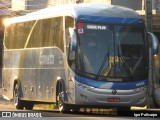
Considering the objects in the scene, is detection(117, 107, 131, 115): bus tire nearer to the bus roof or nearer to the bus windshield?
the bus windshield

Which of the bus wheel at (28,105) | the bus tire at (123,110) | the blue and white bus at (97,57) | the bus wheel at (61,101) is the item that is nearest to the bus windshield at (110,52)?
the blue and white bus at (97,57)

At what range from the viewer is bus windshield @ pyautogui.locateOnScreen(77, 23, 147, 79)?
20484 mm

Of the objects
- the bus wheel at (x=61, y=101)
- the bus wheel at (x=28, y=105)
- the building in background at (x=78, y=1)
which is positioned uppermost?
the building in background at (x=78, y=1)

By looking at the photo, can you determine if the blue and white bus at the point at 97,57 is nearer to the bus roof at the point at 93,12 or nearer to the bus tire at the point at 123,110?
the bus roof at the point at 93,12

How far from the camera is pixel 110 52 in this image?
67.7 feet

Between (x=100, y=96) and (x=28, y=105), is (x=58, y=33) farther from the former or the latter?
(x=28, y=105)

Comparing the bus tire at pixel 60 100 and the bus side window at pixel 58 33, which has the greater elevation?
the bus side window at pixel 58 33

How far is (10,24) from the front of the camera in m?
28.4

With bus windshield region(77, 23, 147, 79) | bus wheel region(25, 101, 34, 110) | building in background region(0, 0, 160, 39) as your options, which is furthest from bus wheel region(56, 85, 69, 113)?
building in background region(0, 0, 160, 39)

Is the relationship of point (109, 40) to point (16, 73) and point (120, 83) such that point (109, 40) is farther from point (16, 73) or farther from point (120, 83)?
point (16, 73)

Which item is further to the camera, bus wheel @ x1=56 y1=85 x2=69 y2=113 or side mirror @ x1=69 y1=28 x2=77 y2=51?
bus wheel @ x1=56 y1=85 x2=69 y2=113

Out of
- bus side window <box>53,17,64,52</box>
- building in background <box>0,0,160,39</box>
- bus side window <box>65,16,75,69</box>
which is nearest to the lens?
bus side window <box>65,16,75,69</box>

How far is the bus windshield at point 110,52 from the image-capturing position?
20.5 meters

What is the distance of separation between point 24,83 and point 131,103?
6.66 meters
